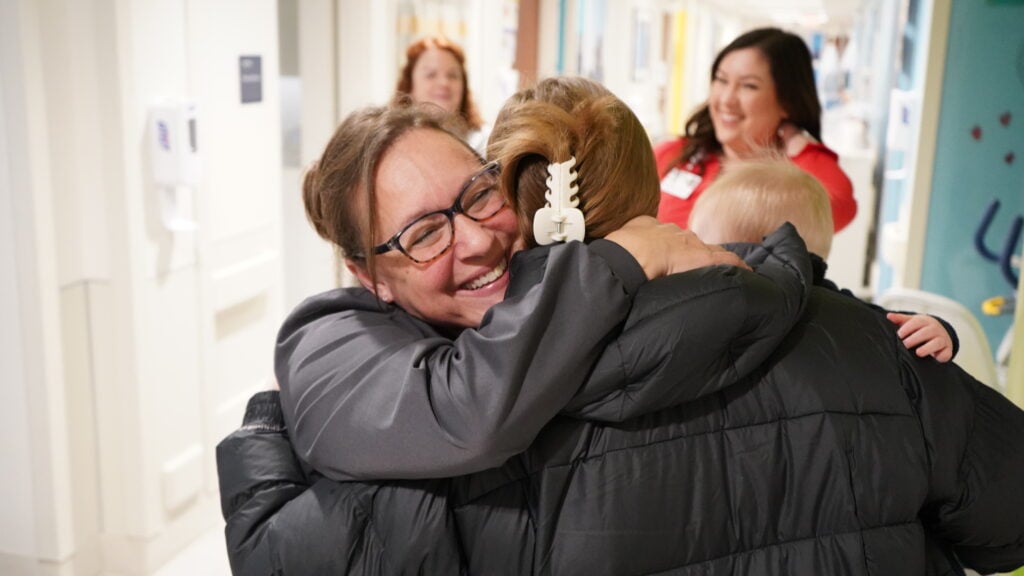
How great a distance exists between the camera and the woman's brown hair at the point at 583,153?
1.04 m

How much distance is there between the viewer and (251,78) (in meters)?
3.57

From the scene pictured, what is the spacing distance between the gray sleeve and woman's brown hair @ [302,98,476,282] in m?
0.16

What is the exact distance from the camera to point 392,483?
107 cm

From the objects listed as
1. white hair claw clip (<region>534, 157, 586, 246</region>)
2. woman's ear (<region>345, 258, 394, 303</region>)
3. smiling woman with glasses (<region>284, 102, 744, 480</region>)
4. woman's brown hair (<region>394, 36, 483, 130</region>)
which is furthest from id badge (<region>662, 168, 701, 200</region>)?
white hair claw clip (<region>534, 157, 586, 246</region>)

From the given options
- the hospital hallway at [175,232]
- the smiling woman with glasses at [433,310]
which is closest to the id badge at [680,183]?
the hospital hallway at [175,232]

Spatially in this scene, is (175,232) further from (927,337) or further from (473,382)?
(927,337)

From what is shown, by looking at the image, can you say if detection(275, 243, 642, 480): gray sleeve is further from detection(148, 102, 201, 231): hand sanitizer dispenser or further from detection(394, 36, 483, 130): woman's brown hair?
detection(394, 36, 483, 130): woman's brown hair

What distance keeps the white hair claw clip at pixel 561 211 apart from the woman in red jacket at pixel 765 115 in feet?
6.47

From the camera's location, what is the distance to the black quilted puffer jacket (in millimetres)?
1021

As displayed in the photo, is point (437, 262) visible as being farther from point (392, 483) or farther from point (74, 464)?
point (74, 464)

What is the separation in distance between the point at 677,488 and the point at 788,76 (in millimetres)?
2290

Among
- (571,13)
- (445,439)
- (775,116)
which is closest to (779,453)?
(445,439)

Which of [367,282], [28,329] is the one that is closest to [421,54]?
[28,329]

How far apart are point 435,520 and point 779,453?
38 cm
